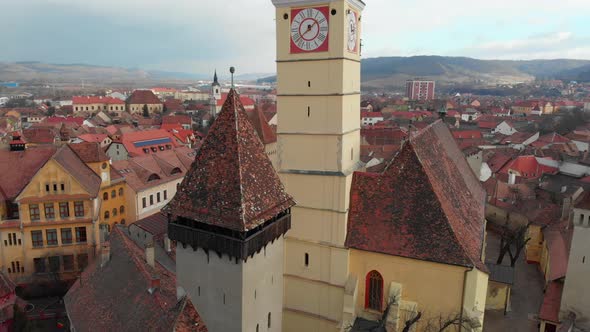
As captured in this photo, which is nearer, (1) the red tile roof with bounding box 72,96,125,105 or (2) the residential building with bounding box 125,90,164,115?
(1) the red tile roof with bounding box 72,96,125,105

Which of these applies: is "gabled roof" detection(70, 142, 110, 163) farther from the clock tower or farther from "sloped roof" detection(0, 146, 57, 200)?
the clock tower

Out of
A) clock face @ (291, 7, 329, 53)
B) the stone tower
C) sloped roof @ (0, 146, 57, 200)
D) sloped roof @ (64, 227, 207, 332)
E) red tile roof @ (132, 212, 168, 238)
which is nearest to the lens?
the stone tower

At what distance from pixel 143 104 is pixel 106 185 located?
112913 millimetres

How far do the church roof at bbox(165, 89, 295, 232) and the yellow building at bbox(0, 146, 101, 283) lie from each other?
61.8ft

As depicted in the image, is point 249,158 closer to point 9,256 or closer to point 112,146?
point 9,256

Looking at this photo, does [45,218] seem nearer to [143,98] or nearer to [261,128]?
[261,128]

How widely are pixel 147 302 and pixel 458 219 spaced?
49.7ft

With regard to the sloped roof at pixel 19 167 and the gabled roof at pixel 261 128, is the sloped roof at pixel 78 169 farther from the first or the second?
the gabled roof at pixel 261 128

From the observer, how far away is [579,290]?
24.4 m

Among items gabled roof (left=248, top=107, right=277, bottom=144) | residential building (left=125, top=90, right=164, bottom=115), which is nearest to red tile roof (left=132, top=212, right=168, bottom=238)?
gabled roof (left=248, top=107, right=277, bottom=144)

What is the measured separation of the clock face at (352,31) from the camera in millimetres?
19766

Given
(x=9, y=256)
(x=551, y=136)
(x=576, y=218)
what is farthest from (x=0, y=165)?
(x=551, y=136)

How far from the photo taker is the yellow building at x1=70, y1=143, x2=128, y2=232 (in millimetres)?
37000

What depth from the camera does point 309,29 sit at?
19766 millimetres
